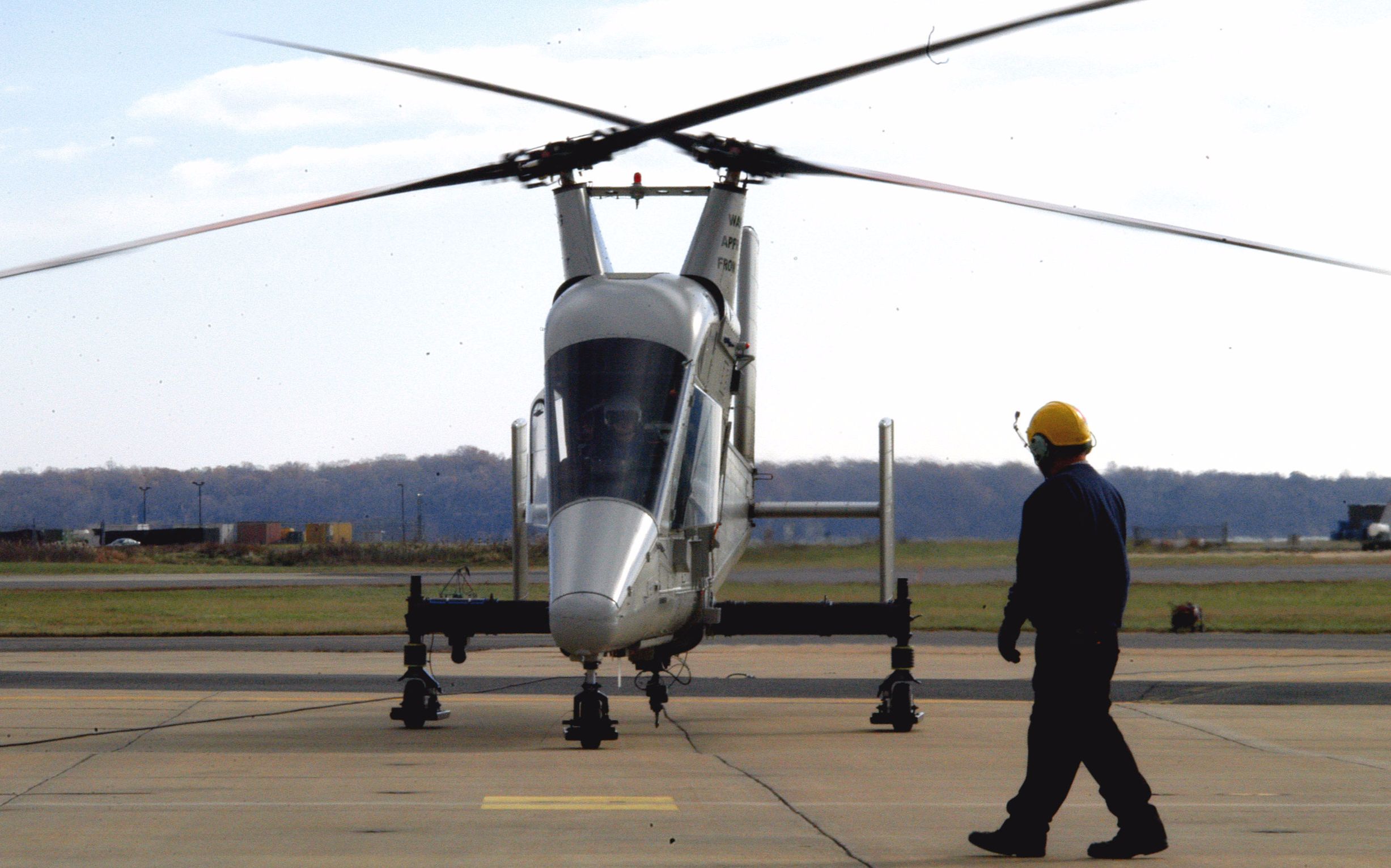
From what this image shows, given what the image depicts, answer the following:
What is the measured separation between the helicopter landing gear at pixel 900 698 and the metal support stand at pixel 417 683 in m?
4.13

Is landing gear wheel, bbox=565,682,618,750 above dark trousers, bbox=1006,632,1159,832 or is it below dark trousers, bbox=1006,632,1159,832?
below

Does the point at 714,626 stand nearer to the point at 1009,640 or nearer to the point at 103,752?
the point at 103,752

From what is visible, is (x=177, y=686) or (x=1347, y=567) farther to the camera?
(x=1347, y=567)

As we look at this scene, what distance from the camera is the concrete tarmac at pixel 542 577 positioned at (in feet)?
153

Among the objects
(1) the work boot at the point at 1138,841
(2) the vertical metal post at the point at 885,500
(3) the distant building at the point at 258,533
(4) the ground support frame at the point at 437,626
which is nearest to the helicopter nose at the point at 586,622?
(4) the ground support frame at the point at 437,626

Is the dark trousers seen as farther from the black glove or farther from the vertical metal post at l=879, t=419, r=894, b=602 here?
the vertical metal post at l=879, t=419, r=894, b=602

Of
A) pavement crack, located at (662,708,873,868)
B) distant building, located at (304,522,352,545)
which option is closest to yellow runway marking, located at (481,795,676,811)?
pavement crack, located at (662,708,873,868)

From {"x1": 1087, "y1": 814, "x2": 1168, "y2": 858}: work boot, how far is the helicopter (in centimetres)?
450

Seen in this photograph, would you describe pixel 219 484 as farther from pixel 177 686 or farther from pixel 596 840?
pixel 596 840

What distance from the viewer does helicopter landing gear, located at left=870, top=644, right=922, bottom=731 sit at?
1407 cm

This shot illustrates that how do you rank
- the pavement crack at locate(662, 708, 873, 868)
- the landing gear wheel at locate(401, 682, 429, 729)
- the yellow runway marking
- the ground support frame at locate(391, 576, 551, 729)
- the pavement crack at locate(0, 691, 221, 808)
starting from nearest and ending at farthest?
the pavement crack at locate(662, 708, 873, 868), the yellow runway marking, the pavement crack at locate(0, 691, 221, 808), the ground support frame at locate(391, 576, 551, 729), the landing gear wheel at locate(401, 682, 429, 729)

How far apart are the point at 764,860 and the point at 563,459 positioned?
545cm

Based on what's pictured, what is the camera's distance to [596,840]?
768 cm

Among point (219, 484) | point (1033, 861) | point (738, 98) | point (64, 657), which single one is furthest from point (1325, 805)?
point (219, 484)
